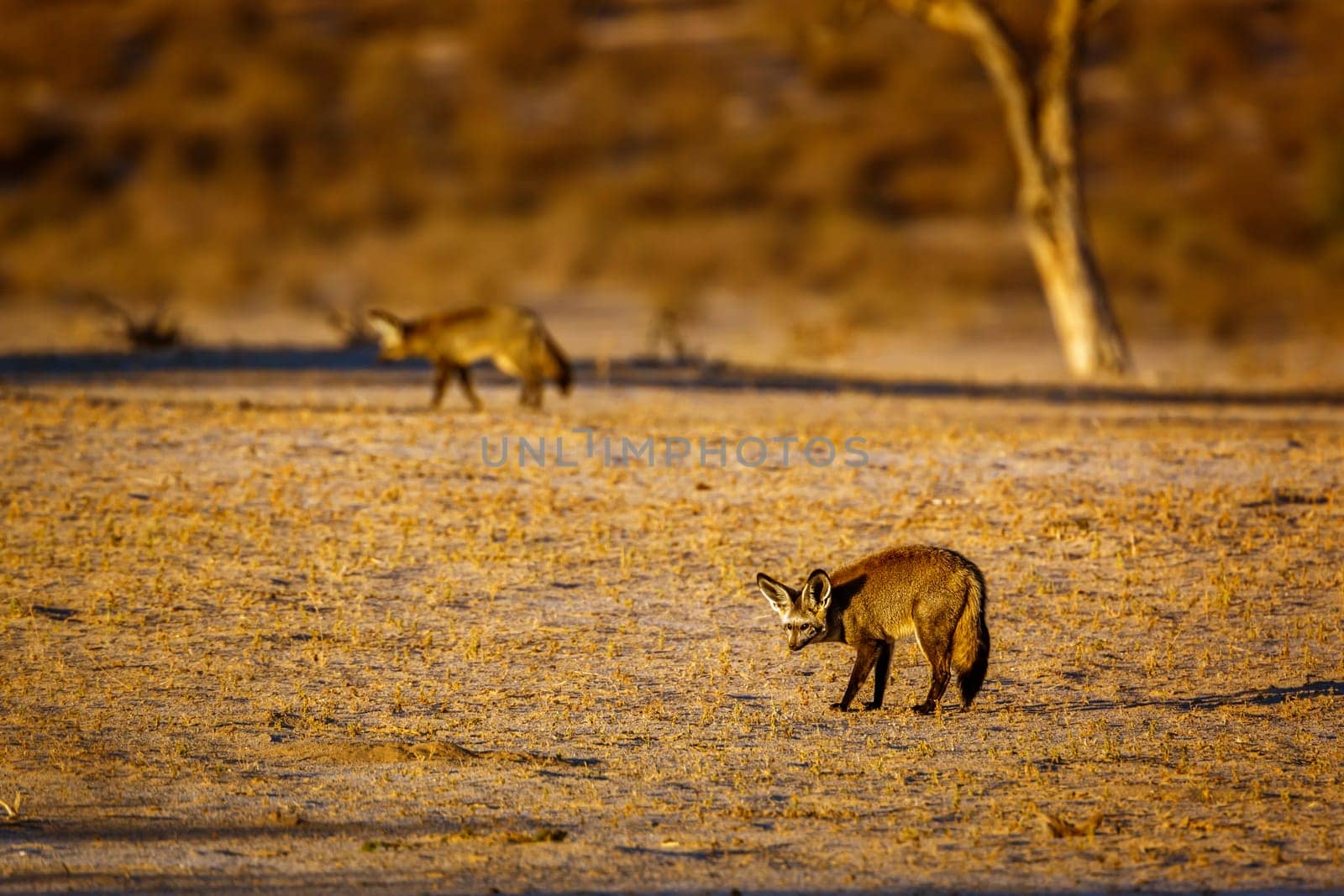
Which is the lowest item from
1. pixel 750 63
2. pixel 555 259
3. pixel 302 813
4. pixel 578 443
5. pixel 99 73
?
pixel 302 813

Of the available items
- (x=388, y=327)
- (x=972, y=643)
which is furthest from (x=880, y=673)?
(x=388, y=327)

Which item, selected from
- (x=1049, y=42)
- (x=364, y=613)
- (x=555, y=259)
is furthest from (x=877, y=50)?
(x=364, y=613)

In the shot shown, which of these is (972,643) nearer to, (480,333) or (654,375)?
(480,333)

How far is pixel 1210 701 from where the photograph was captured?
30.1 ft

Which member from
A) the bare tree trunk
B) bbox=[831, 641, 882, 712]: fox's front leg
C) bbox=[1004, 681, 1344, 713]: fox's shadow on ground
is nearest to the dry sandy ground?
bbox=[1004, 681, 1344, 713]: fox's shadow on ground

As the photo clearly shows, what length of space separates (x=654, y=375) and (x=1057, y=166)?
21.1ft

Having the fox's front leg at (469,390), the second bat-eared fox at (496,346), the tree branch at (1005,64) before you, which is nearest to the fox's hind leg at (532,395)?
the second bat-eared fox at (496,346)

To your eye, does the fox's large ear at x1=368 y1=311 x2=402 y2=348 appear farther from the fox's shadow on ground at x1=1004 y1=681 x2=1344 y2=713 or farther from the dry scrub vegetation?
the fox's shadow on ground at x1=1004 y1=681 x2=1344 y2=713

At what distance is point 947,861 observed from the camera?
6.71 meters

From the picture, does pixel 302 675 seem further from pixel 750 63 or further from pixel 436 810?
pixel 750 63

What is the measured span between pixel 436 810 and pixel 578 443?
24.8 ft

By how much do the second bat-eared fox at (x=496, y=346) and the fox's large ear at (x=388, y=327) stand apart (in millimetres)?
384

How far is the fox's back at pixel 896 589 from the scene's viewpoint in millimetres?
8758

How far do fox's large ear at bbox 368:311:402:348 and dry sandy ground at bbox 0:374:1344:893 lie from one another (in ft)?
3.73
